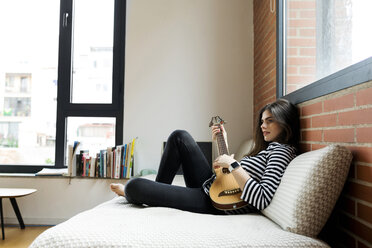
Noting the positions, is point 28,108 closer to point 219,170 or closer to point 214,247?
point 219,170

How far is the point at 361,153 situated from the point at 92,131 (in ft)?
8.69

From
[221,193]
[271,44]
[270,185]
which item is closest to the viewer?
[270,185]

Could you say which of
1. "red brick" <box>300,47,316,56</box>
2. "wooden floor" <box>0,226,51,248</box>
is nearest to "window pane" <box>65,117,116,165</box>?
"wooden floor" <box>0,226,51,248</box>

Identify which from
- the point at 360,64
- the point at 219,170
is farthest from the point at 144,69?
the point at 360,64

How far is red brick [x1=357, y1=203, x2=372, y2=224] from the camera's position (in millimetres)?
958

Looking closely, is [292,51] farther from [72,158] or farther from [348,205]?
[72,158]

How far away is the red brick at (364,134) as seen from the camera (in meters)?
0.95

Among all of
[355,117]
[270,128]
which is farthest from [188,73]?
[355,117]

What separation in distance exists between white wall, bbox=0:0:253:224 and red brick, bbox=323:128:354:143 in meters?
1.75

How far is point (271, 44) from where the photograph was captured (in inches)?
88.3

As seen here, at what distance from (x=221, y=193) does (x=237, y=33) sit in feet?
6.82

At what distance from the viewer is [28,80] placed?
10.6 ft

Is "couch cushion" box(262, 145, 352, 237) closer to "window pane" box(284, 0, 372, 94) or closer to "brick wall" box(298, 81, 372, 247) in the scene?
"brick wall" box(298, 81, 372, 247)

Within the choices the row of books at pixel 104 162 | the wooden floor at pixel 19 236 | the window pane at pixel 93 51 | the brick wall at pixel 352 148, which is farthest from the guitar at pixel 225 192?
the window pane at pixel 93 51
